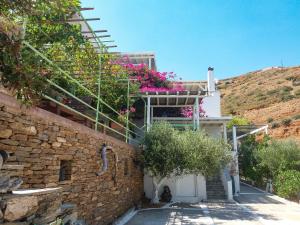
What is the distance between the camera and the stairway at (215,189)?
15.6m

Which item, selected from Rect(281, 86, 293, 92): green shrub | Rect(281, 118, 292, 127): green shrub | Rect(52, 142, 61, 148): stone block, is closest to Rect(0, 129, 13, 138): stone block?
Rect(52, 142, 61, 148): stone block

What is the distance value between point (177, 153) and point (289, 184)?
6.90 m

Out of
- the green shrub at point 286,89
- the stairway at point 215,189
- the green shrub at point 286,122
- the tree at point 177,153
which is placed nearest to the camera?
the tree at point 177,153

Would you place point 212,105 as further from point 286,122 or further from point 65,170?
point 286,122

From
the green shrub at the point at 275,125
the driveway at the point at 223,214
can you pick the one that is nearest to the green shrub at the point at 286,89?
the green shrub at the point at 275,125

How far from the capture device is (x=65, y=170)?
232 inches

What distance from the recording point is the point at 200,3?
11.4 metres

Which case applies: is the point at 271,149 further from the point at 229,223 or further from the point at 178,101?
the point at 229,223

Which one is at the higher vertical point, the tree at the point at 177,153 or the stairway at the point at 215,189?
the tree at the point at 177,153

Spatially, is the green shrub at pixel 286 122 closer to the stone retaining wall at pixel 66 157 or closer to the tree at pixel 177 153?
the tree at pixel 177 153

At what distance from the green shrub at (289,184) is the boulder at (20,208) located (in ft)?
47.9

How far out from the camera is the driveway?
9523 mm

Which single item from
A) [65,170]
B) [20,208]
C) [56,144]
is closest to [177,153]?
[65,170]

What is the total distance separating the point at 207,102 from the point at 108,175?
13.7 m
